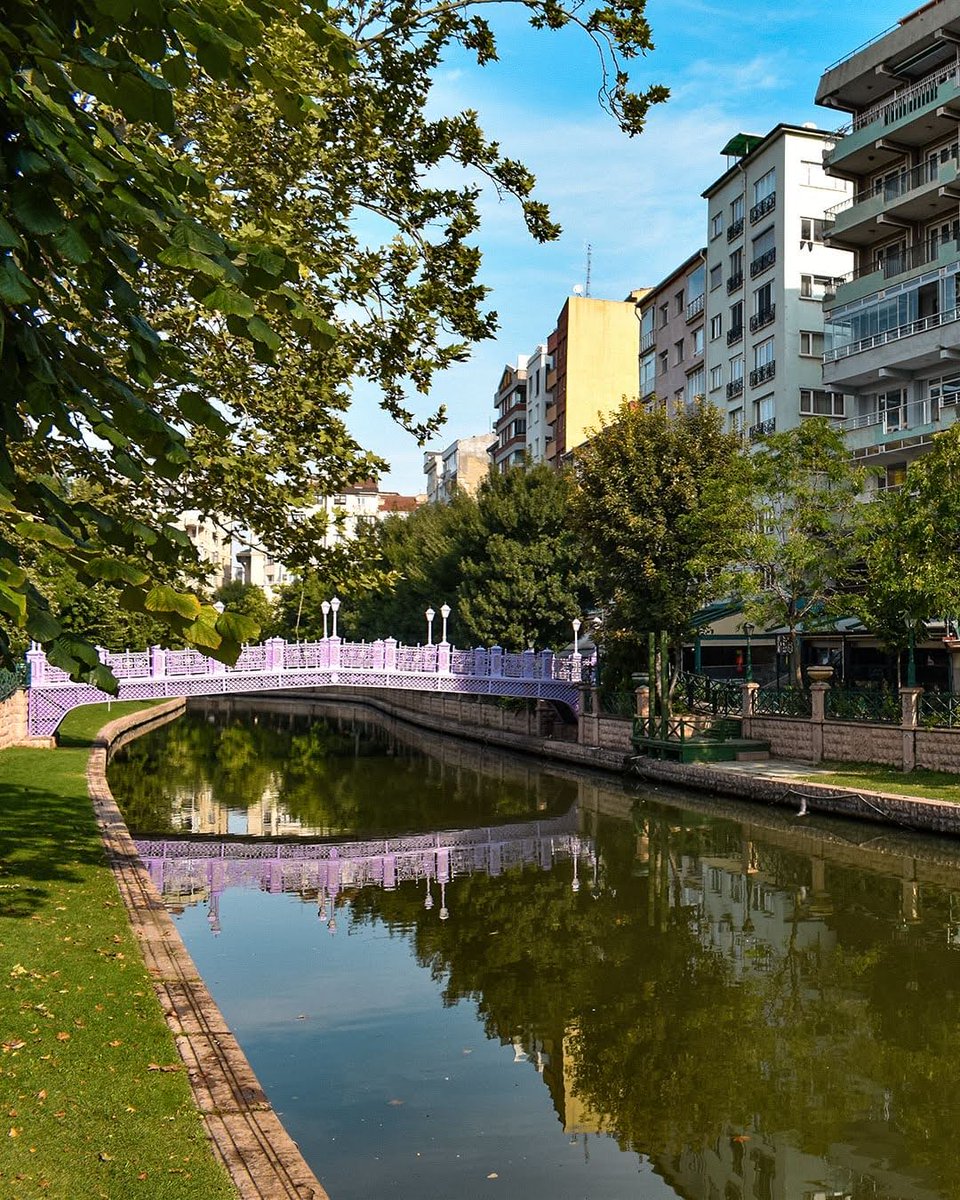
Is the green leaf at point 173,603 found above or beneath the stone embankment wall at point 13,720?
above

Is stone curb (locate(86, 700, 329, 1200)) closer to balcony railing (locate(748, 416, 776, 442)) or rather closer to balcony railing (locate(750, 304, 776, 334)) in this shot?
balcony railing (locate(748, 416, 776, 442))

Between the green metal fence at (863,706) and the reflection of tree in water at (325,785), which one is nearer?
the green metal fence at (863,706)

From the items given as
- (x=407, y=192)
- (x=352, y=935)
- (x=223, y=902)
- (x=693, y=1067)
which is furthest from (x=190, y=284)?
(x=223, y=902)

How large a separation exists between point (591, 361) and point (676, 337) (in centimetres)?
1470

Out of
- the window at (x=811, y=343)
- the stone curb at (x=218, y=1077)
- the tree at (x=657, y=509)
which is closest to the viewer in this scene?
the stone curb at (x=218, y=1077)

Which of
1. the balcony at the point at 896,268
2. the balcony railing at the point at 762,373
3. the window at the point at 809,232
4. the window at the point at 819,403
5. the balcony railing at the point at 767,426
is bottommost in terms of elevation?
the balcony railing at the point at 767,426

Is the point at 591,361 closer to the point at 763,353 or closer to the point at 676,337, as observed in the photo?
the point at 676,337

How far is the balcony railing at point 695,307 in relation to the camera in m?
49.9

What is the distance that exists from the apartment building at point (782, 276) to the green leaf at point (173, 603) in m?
38.2

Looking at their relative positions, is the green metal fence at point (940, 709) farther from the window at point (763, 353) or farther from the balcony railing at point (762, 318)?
the balcony railing at point (762, 318)

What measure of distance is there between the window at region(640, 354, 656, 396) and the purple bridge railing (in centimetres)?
2179

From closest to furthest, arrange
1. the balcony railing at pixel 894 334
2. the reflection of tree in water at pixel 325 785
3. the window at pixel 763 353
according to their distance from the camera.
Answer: the reflection of tree in water at pixel 325 785 < the balcony railing at pixel 894 334 < the window at pixel 763 353

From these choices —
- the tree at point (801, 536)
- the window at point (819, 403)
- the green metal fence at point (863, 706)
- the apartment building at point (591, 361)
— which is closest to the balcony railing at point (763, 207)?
the window at point (819, 403)

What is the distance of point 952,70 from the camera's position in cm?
3338
